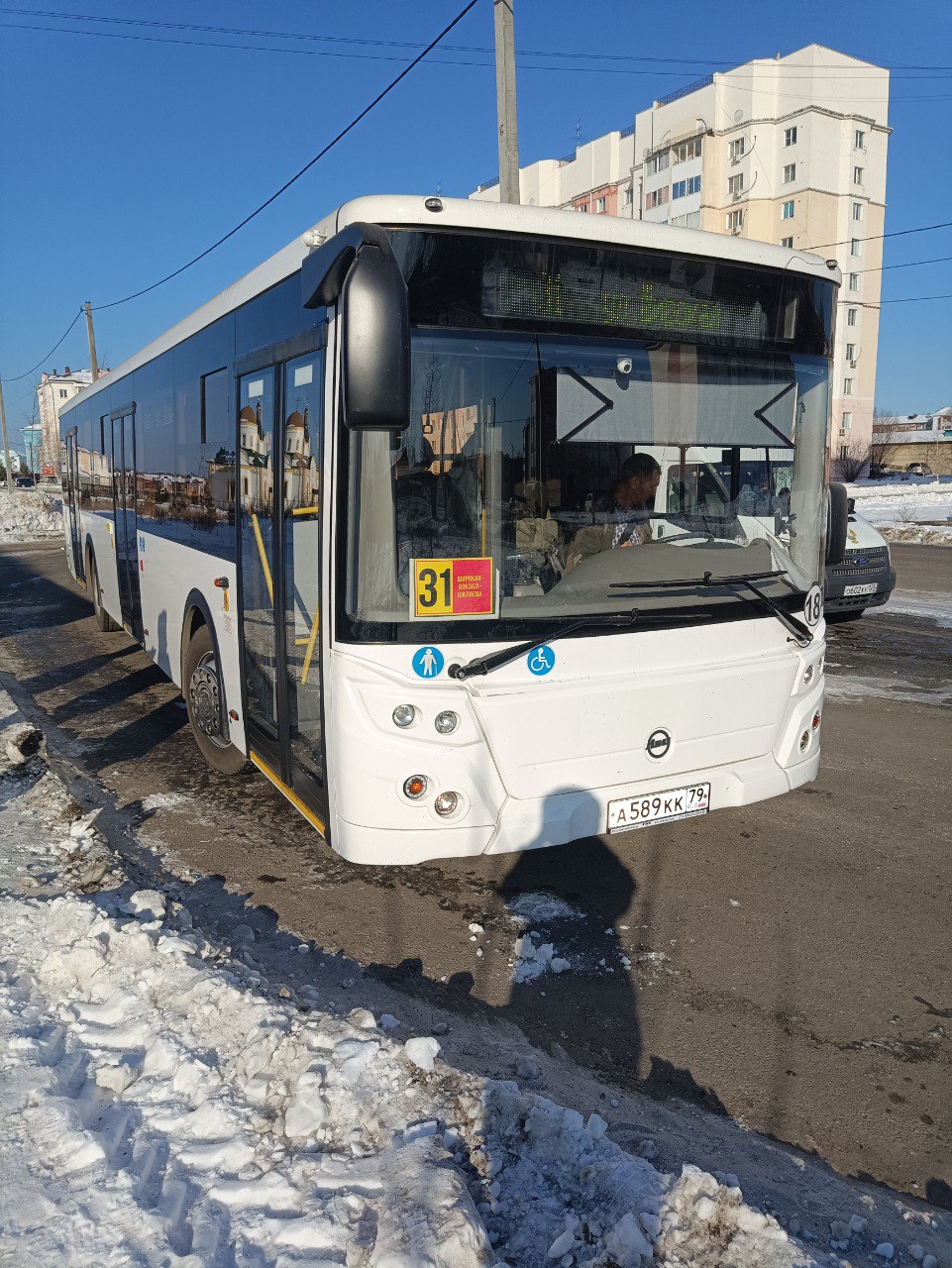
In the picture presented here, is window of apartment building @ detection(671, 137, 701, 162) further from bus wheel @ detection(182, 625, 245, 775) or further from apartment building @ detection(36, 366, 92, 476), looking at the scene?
bus wheel @ detection(182, 625, 245, 775)

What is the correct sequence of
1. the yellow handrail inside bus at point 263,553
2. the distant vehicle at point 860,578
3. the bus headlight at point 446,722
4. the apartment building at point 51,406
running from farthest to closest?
the apartment building at point 51,406 → the distant vehicle at point 860,578 → the yellow handrail inside bus at point 263,553 → the bus headlight at point 446,722

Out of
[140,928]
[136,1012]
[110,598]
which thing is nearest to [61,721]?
[110,598]

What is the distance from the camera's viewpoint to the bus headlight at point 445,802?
13.5ft

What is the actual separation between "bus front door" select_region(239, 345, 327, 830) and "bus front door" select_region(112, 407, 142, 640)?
449cm

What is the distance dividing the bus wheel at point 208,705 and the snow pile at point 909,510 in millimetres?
23531

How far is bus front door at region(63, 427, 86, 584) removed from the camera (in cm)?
1450

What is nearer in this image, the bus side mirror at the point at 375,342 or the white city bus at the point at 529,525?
the bus side mirror at the point at 375,342

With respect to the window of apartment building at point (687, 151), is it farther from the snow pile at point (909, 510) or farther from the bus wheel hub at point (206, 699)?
the bus wheel hub at point (206, 699)

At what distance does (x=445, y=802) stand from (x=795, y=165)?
69.0 metres

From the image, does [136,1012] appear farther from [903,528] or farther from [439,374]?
[903,528]

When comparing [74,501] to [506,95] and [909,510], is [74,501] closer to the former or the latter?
[506,95]

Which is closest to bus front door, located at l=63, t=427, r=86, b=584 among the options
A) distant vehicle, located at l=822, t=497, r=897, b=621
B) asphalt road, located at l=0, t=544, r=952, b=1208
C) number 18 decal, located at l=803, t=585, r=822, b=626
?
asphalt road, located at l=0, t=544, r=952, b=1208

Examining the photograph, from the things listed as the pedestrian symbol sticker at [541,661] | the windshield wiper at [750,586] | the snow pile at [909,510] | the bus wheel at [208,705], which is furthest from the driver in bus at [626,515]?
the snow pile at [909,510]

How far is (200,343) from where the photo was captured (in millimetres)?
6699
